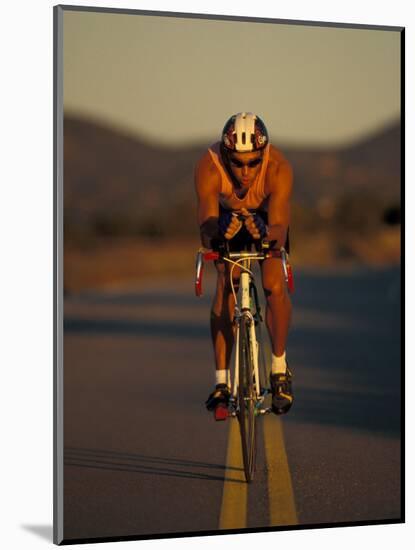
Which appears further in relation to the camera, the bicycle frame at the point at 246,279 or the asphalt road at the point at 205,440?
the asphalt road at the point at 205,440

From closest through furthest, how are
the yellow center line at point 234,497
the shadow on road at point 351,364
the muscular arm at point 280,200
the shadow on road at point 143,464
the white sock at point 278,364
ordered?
the yellow center line at point 234,497 → the muscular arm at point 280,200 → the white sock at point 278,364 → the shadow on road at point 143,464 → the shadow on road at point 351,364

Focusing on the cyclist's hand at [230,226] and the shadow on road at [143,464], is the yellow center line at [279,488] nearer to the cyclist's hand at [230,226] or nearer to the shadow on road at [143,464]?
the shadow on road at [143,464]

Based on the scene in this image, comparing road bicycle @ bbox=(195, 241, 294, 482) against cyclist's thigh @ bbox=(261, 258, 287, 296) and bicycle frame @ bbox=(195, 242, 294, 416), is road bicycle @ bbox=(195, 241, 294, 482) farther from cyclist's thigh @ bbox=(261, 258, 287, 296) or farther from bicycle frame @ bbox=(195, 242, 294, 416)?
cyclist's thigh @ bbox=(261, 258, 287, 296)

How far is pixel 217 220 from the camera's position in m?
11.8

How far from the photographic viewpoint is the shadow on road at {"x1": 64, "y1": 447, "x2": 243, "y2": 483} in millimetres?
12594

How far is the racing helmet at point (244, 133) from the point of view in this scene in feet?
38.7

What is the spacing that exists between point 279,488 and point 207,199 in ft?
6.52

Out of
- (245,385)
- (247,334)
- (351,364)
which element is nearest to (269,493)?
(245,385)

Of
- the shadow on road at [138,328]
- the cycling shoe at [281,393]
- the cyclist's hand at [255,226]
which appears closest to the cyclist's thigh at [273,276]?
the cyclist's hand at [255,226]

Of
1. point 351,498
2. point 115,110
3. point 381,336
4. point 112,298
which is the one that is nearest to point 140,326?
point 381,336

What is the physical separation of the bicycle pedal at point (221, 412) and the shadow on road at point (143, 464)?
21.8 inches

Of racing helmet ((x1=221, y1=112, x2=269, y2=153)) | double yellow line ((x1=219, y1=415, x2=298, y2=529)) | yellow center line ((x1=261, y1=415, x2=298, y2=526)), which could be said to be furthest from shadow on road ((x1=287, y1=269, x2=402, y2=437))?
racing helmet ((x1=221, y1=112, x2=269, y2=153))

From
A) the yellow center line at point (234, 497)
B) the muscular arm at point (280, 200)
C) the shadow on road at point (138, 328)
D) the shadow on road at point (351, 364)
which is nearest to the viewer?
the yellow center line at point (234, 497)

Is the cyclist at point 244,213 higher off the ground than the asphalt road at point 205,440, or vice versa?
the cyclist at point 244,213
